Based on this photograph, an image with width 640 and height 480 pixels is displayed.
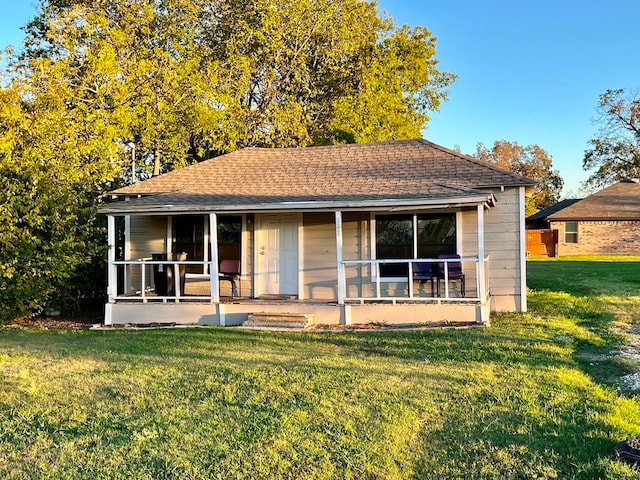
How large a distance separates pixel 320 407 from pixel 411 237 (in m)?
6.91

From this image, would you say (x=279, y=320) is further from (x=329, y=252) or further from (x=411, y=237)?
(x=411, y=237)

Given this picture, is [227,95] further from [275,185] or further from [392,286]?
[392,286]

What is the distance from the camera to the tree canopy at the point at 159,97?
11.2 metres

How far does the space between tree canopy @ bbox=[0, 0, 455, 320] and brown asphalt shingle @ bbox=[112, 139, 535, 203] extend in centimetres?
207

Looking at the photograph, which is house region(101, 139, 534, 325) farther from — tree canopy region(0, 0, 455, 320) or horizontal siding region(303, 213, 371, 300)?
tree canopy region(0, 0, 455, 320)

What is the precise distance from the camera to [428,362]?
6.85 metres

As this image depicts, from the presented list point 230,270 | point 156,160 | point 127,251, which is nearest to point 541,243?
point 156,160

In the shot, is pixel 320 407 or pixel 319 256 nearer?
pixel 320 407

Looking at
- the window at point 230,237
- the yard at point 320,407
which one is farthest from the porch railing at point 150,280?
the yard at point 320,407

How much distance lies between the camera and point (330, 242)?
11711 mm

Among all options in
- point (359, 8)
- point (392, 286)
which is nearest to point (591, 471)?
point (392, 286)

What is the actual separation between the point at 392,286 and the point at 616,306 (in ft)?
16.9

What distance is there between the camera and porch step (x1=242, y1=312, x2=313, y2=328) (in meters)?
9.80

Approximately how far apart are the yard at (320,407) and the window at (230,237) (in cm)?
351
